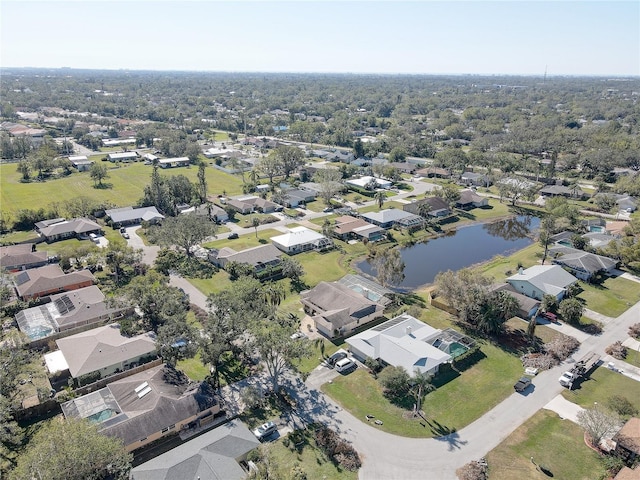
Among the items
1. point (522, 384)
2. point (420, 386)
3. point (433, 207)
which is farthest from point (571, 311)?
point (433, 207)

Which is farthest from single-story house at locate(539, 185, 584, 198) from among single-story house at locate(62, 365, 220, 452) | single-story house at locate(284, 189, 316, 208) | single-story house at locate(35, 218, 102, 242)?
single-story house at locate(35, 218, 102, 242)

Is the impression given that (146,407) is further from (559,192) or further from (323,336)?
(559,192)

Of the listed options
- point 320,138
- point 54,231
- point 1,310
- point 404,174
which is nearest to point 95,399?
point 1,310

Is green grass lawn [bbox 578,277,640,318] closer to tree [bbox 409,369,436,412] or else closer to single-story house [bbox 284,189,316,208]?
tree [bbox 409,369,436,412]

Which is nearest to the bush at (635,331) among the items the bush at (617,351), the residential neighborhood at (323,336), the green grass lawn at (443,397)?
the residential neighborhood at (323,336)

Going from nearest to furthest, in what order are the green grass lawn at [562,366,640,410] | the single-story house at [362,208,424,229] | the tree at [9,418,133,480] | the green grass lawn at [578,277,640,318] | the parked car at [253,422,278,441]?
the tree at [9,418,133,480] → the parked car at [253,422,278,441] → the green grass lawn at [562,366,640,410] → the green grass lawn at [578,277,640,318] → the single-story house at [362,208,424,229]

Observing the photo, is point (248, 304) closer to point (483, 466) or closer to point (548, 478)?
point (483, 466)

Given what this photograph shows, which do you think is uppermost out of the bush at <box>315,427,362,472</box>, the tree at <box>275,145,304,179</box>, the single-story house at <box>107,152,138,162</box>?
the tree at <box>275,145,304,179</box>

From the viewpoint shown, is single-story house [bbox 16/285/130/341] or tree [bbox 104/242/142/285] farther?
tree [bbox 104/242/142/285]
